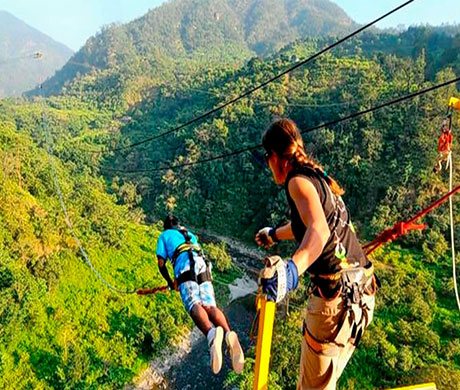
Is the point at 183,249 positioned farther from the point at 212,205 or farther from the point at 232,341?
the point at 212,205

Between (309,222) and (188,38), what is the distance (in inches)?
5397

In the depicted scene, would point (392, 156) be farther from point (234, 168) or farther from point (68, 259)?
point (68, 259)

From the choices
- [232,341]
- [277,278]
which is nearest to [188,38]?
[232,341]

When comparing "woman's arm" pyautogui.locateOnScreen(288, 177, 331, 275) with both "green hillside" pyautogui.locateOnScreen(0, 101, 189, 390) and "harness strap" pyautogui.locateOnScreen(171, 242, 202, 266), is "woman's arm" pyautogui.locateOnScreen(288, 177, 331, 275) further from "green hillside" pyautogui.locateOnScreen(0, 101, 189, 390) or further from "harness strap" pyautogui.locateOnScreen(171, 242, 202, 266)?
"green hillside" pyautogui.locateOnScreen(0, 101, 189, 390)

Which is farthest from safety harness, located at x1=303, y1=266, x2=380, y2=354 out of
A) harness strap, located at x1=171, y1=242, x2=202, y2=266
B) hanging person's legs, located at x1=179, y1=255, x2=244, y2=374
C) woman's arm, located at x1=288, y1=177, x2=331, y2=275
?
harness strap, located at x1=171, y1=242, x2=202, y2=266

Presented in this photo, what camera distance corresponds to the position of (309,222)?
194 centimetres

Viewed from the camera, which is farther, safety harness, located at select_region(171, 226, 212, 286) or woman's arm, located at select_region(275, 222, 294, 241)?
Result: safety harness, located at select_region(171, 226, 212, 286)

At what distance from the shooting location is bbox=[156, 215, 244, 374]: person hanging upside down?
154 inches

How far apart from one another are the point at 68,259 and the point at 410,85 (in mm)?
27261

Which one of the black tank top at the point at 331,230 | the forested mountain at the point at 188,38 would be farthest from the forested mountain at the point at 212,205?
the forested mountain at the point at 188,38

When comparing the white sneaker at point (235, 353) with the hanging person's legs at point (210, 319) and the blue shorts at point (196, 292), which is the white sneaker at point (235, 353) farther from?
the blue shorts at point (196, 292)

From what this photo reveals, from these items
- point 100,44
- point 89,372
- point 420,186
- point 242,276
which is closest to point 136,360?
point 89,372

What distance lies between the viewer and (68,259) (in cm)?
1922

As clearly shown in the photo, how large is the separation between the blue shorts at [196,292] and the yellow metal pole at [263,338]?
221 cm
